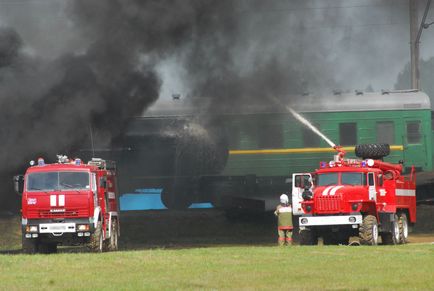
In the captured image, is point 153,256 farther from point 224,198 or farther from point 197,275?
point 224,198

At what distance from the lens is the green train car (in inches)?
1603

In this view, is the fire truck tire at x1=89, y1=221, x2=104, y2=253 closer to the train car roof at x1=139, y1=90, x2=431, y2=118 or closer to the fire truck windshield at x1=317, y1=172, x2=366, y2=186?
the fire truck windshield at x1=317, y1=172, x2=366, y2=186

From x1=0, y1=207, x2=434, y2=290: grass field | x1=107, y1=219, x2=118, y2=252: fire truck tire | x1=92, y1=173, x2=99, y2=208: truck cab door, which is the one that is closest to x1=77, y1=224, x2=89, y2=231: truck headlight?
x1=92, y1=173, x2=99, y2=208: truck cab door

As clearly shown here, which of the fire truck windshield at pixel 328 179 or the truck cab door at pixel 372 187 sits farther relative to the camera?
the fire truck windshield at pixel 328 179

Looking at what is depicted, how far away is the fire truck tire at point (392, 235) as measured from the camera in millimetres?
30094

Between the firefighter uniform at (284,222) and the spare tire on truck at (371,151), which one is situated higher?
the spare tire on truck at (371,151)

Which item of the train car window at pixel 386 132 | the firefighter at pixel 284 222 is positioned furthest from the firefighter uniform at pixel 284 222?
the train car window at pixel 386 132

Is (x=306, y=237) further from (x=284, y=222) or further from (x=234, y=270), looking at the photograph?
(x=234, y=270)

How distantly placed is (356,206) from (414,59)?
1912cm

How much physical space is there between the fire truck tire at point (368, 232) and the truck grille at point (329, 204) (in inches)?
36.1

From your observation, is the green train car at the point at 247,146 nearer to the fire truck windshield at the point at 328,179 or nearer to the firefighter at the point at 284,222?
the firefighter at the point at 284,222

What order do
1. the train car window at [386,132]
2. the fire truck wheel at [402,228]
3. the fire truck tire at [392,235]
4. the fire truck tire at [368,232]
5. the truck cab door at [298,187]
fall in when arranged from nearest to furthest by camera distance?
the fire truck tire at [368,232] < the truck cab door at [298,187] < the fire truck tire at [392,235] < the fire truck wheel at [402,228] < the train car window at [386,132]

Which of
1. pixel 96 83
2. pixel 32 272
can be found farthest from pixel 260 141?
pixel 32 272

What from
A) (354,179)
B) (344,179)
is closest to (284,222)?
(344,179)
